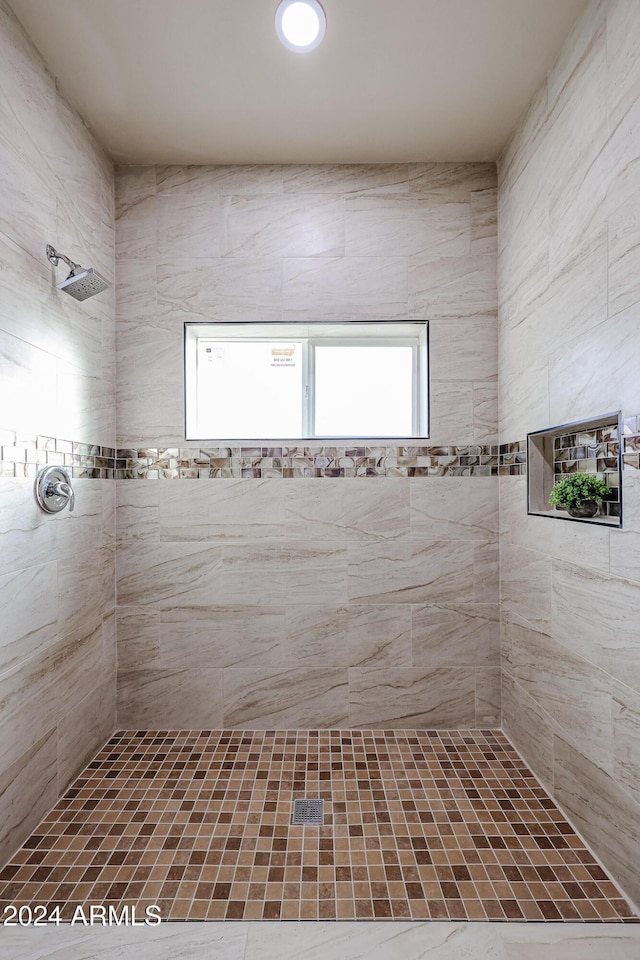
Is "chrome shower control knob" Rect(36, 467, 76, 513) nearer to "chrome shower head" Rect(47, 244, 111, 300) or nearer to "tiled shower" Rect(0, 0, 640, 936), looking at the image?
"tiled shower" Rect(0, 0, 640, 936)

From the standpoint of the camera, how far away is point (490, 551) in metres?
2.41

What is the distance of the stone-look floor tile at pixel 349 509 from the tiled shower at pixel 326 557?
0.5 inches

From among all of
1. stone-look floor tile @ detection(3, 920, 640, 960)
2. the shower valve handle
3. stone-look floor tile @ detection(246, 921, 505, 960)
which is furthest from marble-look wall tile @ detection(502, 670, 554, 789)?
the shower valve handle

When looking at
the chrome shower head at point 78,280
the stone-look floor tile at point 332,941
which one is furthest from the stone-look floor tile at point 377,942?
the chrome shower head at point 78,280

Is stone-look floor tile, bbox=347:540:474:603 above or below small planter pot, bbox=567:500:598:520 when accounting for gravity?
below

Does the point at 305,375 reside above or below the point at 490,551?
above

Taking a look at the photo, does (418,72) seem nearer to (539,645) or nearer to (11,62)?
(11,62)

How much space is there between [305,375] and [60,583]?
4.53 ft

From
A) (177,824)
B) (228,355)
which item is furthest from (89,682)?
(228,355)

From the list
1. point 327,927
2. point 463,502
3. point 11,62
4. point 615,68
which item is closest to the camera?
point 327,927

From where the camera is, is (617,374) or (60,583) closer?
(617,374)

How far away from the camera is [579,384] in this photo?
1.68m

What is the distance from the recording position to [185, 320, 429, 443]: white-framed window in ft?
8.29

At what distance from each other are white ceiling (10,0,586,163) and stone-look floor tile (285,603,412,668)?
2.04 m
